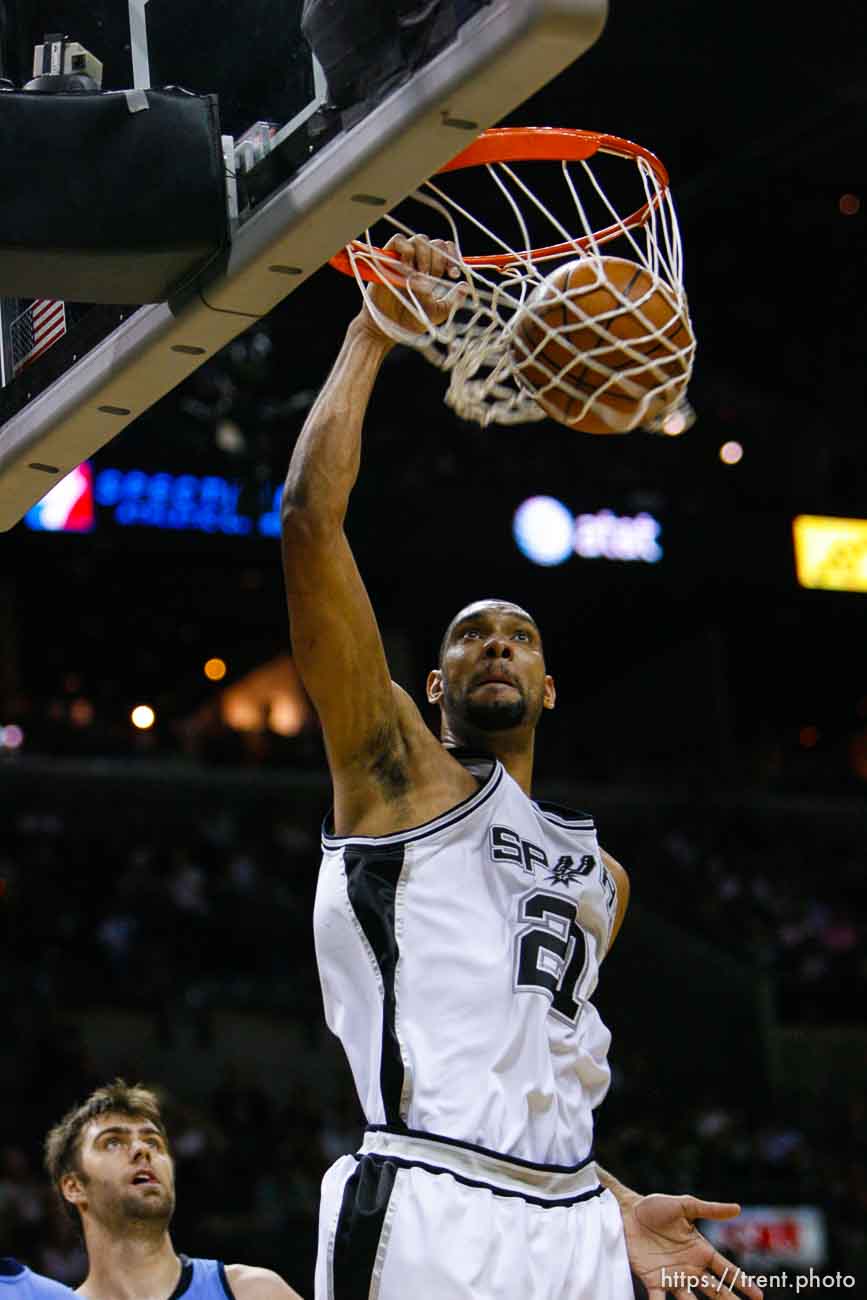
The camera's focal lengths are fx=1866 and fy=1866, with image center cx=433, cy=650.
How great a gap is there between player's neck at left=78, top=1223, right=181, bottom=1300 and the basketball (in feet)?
7.77

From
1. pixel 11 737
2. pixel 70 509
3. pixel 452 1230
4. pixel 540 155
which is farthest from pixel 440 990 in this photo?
pixel 11 737

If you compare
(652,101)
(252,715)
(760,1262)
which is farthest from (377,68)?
(252,715)

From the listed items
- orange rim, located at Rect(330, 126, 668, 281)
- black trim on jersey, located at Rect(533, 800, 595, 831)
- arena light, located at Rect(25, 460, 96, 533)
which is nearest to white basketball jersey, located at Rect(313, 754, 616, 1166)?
black trim on jersey, located at Rect(533, 800, 595, 831)

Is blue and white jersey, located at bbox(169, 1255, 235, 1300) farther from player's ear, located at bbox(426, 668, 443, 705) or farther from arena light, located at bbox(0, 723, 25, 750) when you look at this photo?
arena light, located at bbox(0, 723, 25, 750)

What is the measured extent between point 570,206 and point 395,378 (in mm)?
8690

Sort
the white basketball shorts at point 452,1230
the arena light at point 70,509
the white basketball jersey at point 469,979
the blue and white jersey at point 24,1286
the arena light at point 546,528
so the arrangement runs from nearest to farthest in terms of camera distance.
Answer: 1. the white basketball shorts at point 452,1230
2. the white basketball jersey at point 469,979
3. the blue and white jersey at point 24,1286
4. the arena light at point 70,509
5. the arena light at point 546,528

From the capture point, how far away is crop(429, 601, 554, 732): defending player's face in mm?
3568

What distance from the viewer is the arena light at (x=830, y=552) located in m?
16.0

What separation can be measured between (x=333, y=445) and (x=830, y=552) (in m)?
13.4

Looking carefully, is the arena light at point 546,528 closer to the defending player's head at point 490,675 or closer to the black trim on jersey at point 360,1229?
the defending player's head at point 490,675

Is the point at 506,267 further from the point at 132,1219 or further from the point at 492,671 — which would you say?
the point at 132,1219

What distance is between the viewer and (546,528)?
15.2m

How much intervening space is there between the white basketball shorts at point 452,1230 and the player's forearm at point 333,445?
107 centimetres

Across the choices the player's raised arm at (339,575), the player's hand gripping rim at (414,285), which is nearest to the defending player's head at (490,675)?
the player's raised arm at (339,575)
